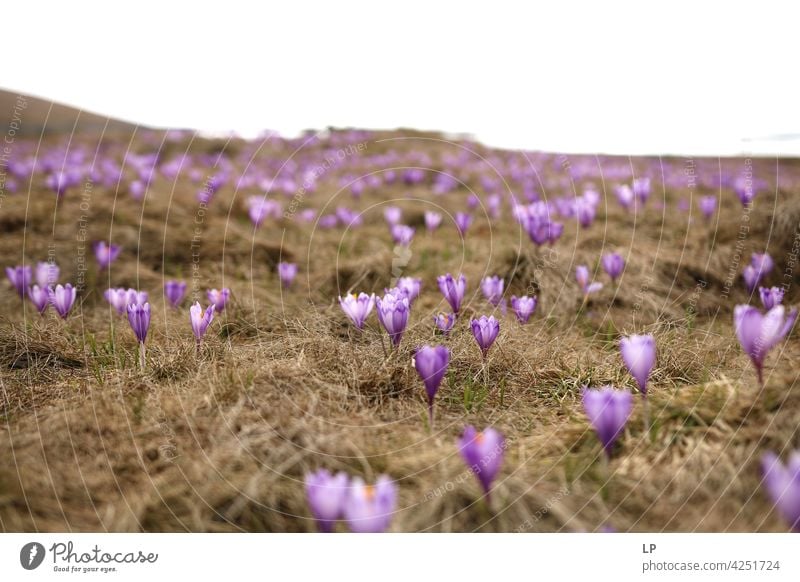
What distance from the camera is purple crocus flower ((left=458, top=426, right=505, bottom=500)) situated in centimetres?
204

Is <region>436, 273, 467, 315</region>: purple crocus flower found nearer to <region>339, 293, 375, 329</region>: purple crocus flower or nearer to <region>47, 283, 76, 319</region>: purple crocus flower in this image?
<region>339, 293, 375, 329</region>: purple crocus flower

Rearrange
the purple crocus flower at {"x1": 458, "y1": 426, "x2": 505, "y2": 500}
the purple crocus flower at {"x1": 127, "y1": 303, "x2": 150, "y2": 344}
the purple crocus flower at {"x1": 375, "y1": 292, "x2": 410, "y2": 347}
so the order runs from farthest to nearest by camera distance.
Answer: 1. the purple crocus flower at {"x1": 127, "y1": 303, "x2": 150, "y2": 344}
2. the purple crocus flower at {"x1": 375, "y1": 292, "x2": 410, "y2": 347}
3. the purple crocus flower at {"x1": 458, "y1": 426, "x2": 505, "y2": 500}

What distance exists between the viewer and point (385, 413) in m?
2.85

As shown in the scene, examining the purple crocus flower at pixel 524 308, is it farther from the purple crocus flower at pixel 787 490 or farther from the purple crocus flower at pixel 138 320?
the purple crocus flower at pixel 138 320

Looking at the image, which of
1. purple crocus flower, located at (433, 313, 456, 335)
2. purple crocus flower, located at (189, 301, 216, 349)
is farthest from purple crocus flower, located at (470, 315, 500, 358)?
purple crocus flower, located at (189, 301, 216, 349)

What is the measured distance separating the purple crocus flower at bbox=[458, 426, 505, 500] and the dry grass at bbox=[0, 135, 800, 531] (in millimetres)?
169

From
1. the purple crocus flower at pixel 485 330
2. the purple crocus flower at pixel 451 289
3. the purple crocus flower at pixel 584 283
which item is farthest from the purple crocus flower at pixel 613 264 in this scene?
the purple crocus flower at pixel 485 330

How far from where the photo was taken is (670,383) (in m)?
3.20

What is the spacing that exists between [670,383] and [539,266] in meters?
1.92

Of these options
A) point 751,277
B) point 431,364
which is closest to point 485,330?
point 431,364

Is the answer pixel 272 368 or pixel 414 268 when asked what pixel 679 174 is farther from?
pixel 272 368
